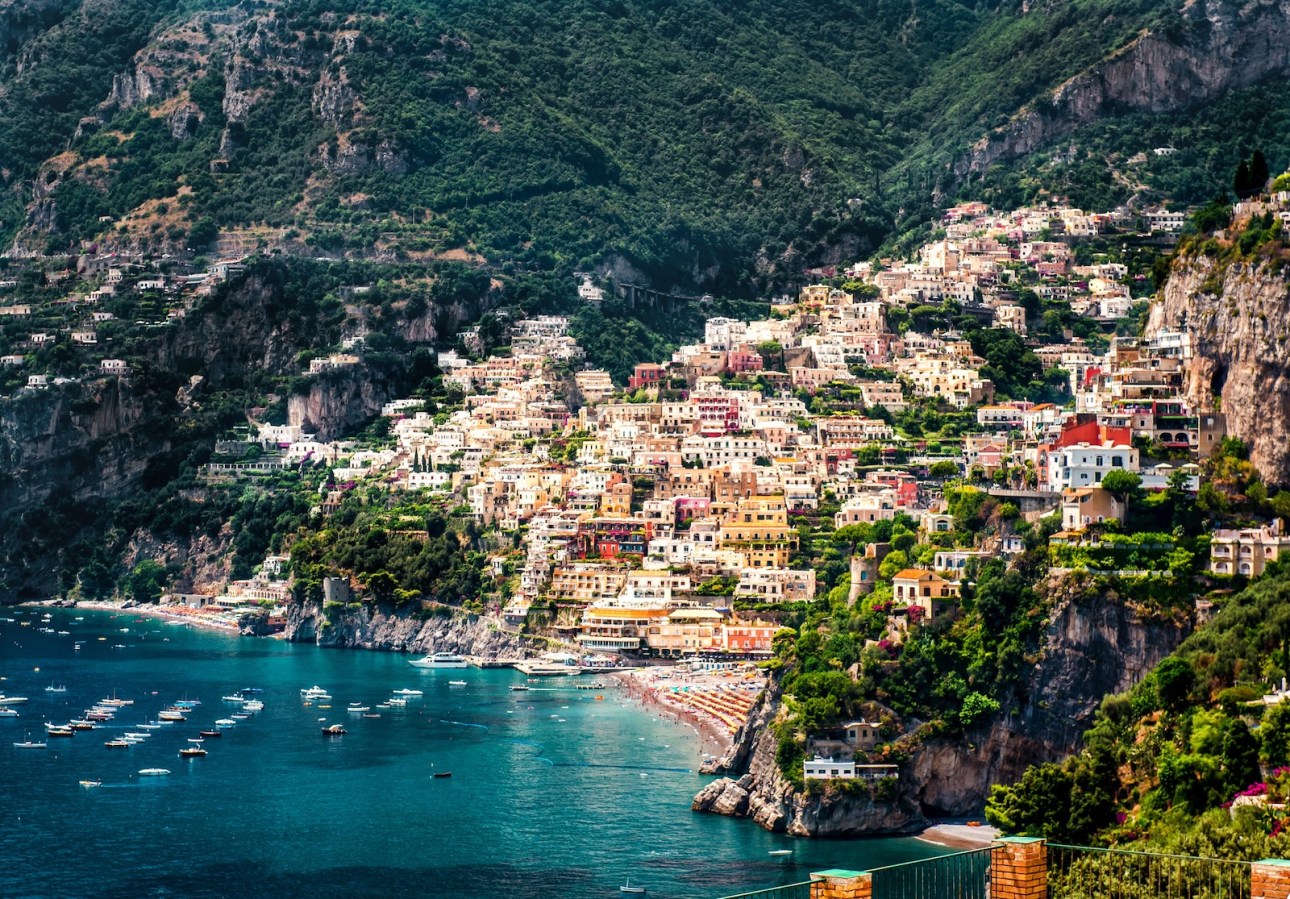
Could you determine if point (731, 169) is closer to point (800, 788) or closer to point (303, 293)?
point (303, 293)

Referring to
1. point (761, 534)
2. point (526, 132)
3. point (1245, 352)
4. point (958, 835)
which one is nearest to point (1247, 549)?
point (1245, 352)

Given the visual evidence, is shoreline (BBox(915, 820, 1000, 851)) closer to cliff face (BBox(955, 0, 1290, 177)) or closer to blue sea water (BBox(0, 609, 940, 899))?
blue sea water (BBox(0, 609, 940, 899))

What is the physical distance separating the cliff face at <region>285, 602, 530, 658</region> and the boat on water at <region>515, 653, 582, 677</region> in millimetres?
3020

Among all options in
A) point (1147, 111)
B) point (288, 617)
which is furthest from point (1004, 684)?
point (1147, 111)

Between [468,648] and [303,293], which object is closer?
[468,648]

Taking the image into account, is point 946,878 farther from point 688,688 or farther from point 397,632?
point 397,632

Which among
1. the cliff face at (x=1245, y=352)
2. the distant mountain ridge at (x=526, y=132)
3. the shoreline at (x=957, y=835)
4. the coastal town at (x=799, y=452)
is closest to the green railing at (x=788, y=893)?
the shoreline at (x=957, y=835)

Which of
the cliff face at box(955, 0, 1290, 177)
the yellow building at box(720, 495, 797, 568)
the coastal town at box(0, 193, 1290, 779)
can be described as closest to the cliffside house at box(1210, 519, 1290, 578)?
the coastal town at box(0, 193, 1290, 779)

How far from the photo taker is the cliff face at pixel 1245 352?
239 feet

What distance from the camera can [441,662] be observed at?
110 m

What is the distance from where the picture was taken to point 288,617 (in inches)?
4769

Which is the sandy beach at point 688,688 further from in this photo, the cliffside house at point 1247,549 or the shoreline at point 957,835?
the cliffside house at point 1247,549

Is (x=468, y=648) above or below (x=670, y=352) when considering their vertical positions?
below

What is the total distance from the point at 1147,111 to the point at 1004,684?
92.0 m
